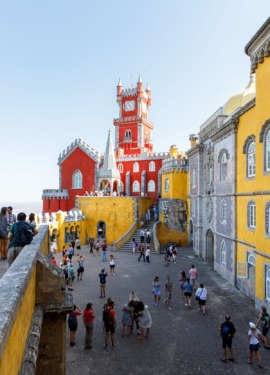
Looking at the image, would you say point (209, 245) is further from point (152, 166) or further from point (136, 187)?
point (136, 187)

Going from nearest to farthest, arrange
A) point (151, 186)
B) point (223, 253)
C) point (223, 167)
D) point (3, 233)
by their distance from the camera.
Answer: point (3, 233)
point (223, 253)
point (223, 167)
point (151, 186)

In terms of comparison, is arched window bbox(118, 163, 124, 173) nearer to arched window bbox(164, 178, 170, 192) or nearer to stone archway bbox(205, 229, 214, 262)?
arched window bbox(164, 178, 170, 192)

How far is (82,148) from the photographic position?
38.4 meters

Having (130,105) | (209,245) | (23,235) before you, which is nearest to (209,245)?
(209,245)

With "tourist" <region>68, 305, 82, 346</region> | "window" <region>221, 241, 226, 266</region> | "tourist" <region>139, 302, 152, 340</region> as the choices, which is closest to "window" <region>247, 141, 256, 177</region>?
"window" <region>221, 241, 226, 266</region>

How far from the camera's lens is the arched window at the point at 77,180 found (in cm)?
3860

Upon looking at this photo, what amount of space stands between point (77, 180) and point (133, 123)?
14.8 meters

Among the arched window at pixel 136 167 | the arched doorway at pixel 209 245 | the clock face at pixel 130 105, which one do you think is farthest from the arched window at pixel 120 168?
the arched doorway at pixel 209 245

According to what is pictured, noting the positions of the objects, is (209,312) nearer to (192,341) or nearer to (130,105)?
(192,341)

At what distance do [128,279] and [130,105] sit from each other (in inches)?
1444

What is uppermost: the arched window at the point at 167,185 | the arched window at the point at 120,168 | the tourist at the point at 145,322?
the arched window at the point at 120,168

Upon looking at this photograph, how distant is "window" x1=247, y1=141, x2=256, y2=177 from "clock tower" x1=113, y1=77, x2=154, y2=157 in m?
29.7

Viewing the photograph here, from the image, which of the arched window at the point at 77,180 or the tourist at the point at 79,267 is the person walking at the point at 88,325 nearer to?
the tourist at the point at 79,267

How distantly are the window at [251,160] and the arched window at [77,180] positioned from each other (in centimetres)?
2602
